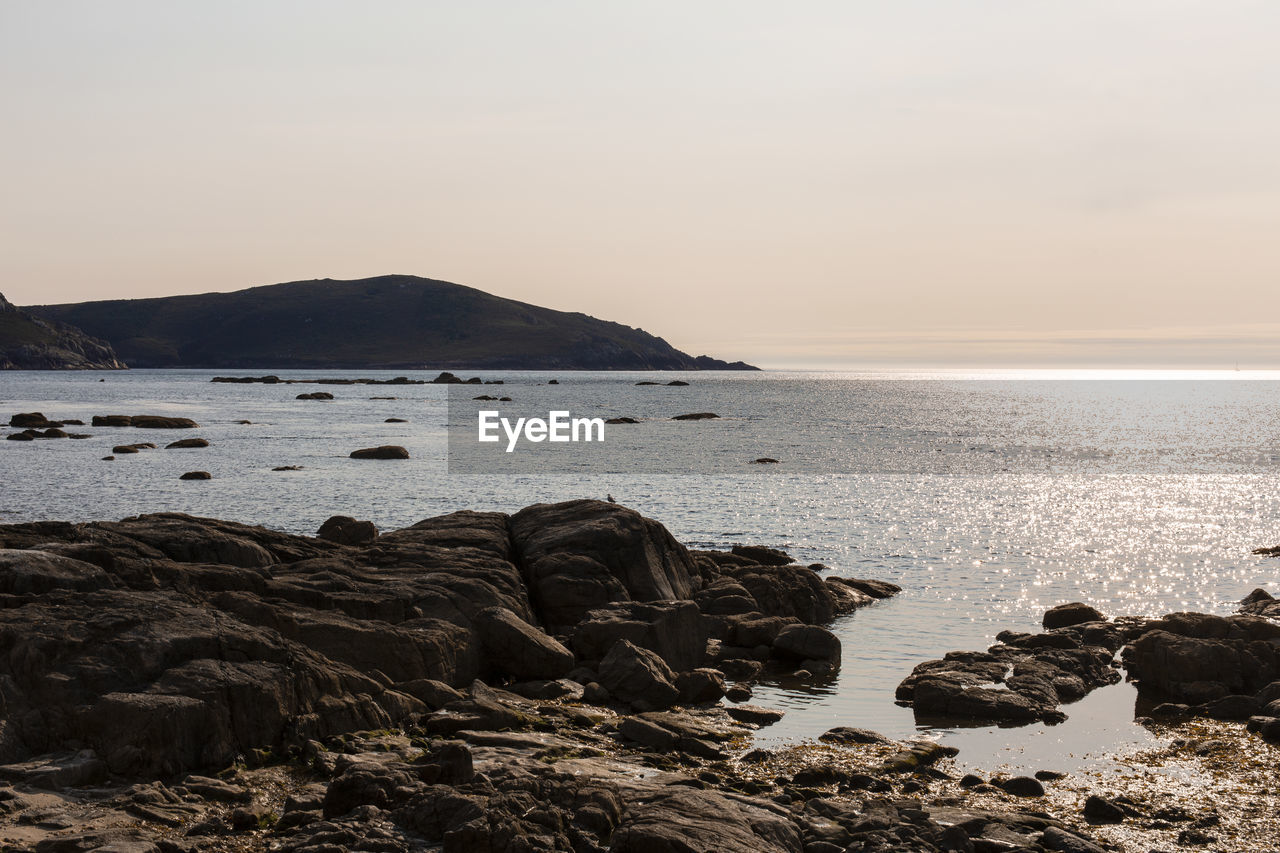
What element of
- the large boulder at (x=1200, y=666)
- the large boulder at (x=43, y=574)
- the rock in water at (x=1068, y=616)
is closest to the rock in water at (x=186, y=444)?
the large boulder at (x=43, y=574)

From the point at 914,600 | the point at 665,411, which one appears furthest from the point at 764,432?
the point at 914,600

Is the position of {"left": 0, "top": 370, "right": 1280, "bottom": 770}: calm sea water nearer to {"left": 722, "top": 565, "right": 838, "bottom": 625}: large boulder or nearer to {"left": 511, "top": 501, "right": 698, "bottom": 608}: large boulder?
{"left": 722, "top": 565, "right": 838, "bottom": 625}: large boulder

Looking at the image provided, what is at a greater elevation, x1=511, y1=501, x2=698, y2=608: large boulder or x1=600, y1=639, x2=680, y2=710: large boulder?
x1=511, y1=501, x2=698, y2=608: large boulder

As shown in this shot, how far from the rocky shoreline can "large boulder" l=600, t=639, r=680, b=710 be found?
0.07 meters

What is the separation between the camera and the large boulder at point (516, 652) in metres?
21.6

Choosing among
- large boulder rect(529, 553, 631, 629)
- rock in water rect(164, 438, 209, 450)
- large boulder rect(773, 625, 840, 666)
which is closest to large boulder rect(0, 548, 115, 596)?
large boulder rect(529, 553, 631, 629)

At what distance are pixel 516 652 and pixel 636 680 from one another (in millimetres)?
2780

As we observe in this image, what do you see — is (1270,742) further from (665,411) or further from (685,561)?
(665,411)

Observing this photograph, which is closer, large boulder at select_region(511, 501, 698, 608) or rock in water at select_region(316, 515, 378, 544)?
large boulder at select_region(511, 501, 698, 608)

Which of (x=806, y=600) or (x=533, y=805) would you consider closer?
(x=533, y=805)

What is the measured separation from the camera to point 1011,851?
1314 cm

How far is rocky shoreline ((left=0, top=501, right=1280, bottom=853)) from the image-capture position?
42.6 feet

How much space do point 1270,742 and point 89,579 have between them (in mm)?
21873

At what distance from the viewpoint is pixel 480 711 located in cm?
1773
